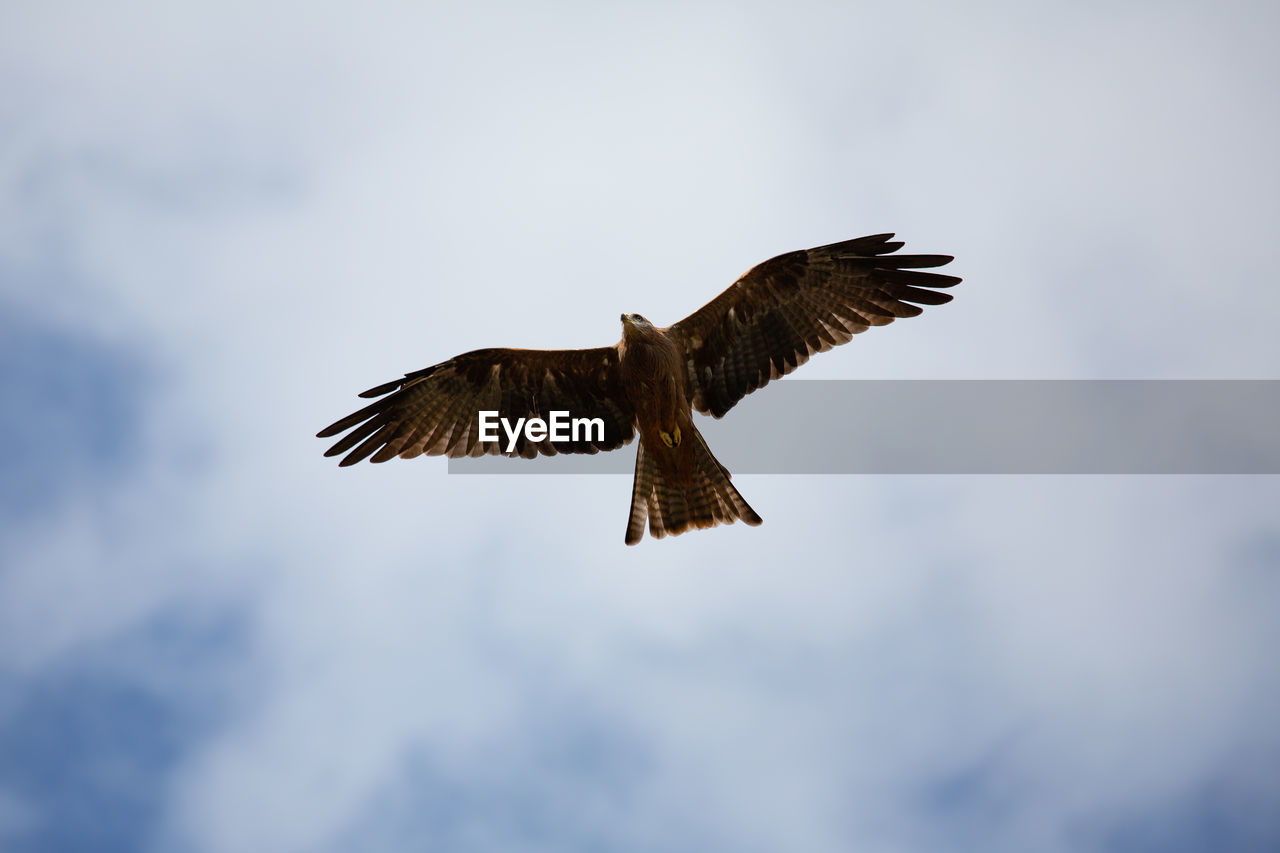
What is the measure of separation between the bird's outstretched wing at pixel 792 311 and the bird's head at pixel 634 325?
1.55 ft

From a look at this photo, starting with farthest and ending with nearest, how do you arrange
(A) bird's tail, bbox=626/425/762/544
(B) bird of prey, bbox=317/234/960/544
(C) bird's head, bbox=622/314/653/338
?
(A) bird's tail, bbox=626/425/762/544 → (B) bird of prey, bbox=317/234/960/544 → (C) bird's head, bbox=622/314/653/338

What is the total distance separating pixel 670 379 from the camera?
11320 mm

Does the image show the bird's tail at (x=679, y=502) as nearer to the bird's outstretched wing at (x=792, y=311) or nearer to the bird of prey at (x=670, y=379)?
the bird of prey at (x=670, y=379)

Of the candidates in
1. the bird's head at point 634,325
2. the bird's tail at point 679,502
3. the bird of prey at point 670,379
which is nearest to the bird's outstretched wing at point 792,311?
the bird of prey at point 670,379

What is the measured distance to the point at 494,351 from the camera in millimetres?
11883

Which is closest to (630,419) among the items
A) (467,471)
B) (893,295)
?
(467,471)

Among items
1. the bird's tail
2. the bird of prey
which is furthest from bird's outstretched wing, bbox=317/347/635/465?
the bird's tail

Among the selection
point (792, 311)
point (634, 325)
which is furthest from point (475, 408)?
point (792, 311)

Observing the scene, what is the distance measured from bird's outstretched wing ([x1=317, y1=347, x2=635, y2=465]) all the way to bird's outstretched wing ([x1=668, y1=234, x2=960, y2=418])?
36.7 inches

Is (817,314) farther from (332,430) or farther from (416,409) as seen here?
(332,430)

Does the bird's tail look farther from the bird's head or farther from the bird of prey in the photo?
the bird's head

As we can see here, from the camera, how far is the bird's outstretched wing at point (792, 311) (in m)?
11.5

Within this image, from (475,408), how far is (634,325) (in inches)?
82.8

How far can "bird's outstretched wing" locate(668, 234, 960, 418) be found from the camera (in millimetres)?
11516
